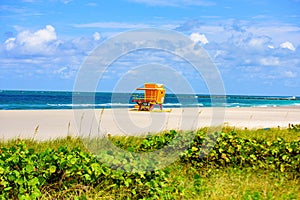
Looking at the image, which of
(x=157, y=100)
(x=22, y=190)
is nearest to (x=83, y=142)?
(x=22, y=190)

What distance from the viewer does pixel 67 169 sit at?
5.32m

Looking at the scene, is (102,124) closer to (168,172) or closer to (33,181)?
(168,172)

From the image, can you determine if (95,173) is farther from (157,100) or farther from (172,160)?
(157,100)

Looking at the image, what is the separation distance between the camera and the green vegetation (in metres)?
5.25

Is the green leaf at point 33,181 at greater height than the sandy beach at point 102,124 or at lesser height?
greater

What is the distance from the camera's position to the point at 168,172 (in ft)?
18.9

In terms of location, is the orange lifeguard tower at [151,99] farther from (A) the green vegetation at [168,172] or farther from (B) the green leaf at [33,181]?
(B) the green leaf at [33,181]

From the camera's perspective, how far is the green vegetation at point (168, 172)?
5250mm

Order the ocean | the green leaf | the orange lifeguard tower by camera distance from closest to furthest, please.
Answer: the green leaf
the ocean
the orange lifeguard tower

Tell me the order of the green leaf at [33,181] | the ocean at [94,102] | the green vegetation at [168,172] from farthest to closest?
the ocean at [94,102] → the green vegetation at [168,172] → the green leaf at [33,181]

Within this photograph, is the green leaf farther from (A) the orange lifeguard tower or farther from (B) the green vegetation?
(A) the orange lifeguard tower

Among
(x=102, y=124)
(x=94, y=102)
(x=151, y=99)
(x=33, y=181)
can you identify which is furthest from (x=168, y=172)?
(x=151, y=99)

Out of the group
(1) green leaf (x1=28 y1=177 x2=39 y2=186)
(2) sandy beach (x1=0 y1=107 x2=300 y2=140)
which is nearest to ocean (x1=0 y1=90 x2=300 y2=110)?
(2) sandy beach (x1=0 y1=107 x2=300 y2=140)

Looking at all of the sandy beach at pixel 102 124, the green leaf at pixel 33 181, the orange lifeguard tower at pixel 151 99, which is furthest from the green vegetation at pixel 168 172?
the orange lifeguard tower at pixel 151 99
